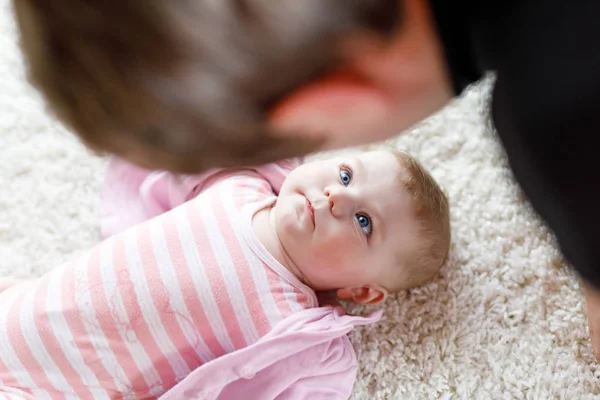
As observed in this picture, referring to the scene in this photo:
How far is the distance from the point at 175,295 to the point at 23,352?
0.24 meters

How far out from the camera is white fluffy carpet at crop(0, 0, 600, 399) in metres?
0.96

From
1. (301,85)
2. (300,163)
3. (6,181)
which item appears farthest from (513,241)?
(6,181)

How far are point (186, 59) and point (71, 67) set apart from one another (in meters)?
0.07

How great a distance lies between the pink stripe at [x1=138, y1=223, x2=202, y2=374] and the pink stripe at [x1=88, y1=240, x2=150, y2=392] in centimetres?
4

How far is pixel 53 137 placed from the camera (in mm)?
1146

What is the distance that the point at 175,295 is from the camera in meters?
0.91

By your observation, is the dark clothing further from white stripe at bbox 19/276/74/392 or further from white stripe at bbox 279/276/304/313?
white stripe at bbox 19/276/74/392

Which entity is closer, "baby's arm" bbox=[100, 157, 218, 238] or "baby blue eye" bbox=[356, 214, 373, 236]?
"baby blue eye" bbox=[356, 214, 373, 236]

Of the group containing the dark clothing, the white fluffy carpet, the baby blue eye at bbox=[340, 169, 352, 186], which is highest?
the dark clothing

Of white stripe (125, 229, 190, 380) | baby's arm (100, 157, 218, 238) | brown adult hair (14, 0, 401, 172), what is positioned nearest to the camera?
brown adult hair (14, 0, 401, 172)

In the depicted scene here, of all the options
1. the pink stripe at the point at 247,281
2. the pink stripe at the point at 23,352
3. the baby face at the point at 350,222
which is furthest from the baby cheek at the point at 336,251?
the pink stripe at the point at 23,352

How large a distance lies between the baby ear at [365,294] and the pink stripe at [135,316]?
29 centimetres

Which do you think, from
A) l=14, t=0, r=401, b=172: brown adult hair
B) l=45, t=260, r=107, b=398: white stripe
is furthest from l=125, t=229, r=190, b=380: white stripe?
l=14, t=0, r=401, b=172: brown adult hair

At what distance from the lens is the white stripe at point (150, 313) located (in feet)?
2.97
